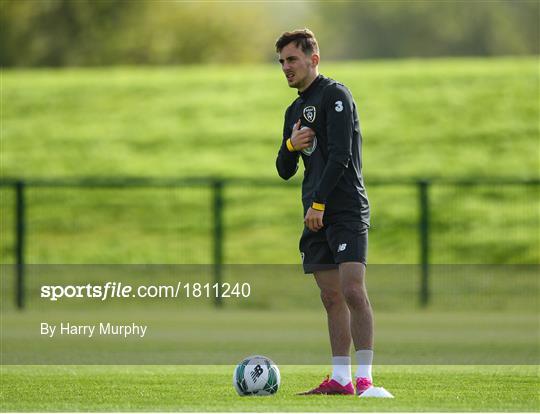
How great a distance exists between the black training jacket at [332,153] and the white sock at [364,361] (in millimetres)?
853

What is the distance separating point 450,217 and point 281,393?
1679 cm

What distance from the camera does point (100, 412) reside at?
8.02 meters

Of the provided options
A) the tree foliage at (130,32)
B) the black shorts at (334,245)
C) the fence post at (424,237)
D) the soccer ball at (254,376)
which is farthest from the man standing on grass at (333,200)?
the tree foliage at (130,32)

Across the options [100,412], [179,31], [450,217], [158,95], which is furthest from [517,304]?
[179,31]

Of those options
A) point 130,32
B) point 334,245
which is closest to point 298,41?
point 334,245

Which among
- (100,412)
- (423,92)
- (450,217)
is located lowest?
(100,412)

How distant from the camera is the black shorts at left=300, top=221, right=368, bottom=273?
336 inches

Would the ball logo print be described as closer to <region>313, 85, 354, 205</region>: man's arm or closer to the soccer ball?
the soccer ball

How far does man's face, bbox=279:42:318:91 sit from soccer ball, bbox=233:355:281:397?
1.93 metres

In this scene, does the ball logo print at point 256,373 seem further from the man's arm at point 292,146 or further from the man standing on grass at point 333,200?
the man's arm at point 292,146

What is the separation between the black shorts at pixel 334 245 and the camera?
8.54 meters

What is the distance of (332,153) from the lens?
27.8 ft

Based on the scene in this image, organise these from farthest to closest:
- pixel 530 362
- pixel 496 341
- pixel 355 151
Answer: pixel 496 341, pixel 530 362, pixel 355 151

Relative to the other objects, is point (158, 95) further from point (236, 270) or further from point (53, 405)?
point (53, 405)
